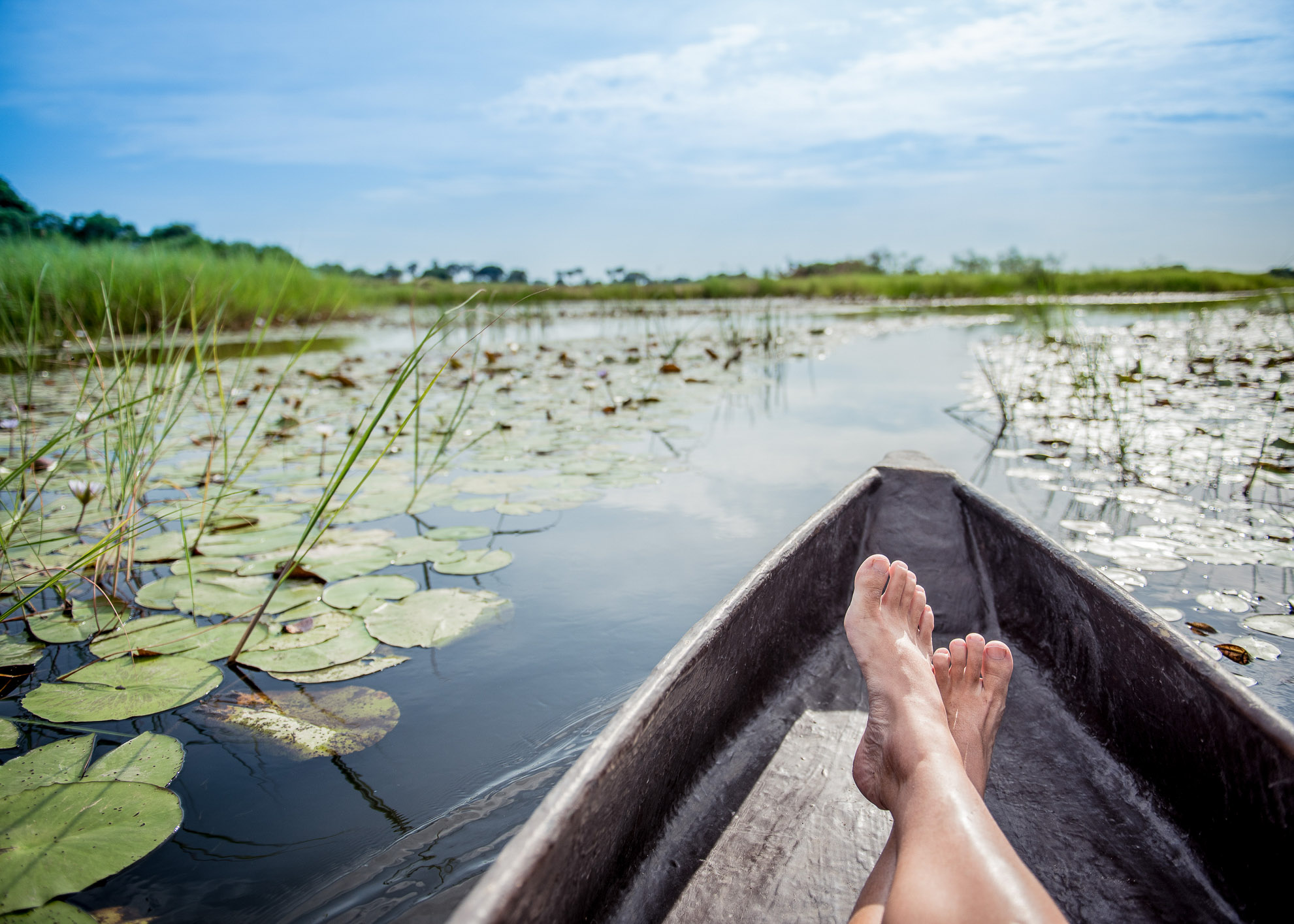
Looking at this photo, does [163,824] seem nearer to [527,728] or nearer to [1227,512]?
[527,728]

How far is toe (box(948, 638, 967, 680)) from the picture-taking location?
3.06 feet

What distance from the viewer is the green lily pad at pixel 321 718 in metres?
1.02

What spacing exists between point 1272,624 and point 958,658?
80 cm

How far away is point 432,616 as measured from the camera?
1.39 m

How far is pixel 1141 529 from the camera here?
1.72 m

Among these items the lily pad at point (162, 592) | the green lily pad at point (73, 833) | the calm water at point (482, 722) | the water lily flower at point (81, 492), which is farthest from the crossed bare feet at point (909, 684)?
the water lily flower at point (81, 492)

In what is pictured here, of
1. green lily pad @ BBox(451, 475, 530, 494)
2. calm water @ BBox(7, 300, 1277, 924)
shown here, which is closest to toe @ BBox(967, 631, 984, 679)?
calm water @ BBox(7, 300, 1277, 924)

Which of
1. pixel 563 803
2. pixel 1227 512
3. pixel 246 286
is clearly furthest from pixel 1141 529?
pixel 246 286

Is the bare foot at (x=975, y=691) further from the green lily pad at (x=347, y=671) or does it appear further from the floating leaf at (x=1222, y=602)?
the green lily pad at (x=347, y=671)

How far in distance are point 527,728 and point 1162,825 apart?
89 centimetres

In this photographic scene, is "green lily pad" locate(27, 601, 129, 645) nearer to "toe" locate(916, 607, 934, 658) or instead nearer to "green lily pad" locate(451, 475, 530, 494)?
"green lily pad" locate(451, 475, 530, 494)

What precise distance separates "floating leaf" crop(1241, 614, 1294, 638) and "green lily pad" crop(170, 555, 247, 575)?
2.19 meters

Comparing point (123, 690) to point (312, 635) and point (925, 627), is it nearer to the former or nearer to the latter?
point (312, 635)

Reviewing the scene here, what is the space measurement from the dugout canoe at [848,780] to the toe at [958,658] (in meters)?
0.16
